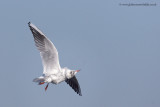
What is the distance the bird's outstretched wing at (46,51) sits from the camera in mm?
14508

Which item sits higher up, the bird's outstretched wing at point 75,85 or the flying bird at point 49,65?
the flying bird at point 49,65

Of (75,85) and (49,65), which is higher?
(49,65)

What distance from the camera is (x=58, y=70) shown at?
15.2m

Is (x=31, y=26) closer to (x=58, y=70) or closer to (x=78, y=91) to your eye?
(x=58, y=70)

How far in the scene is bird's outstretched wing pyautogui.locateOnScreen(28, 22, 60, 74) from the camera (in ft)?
47.6

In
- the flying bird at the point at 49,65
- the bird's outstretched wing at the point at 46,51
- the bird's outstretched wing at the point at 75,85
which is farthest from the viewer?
the bird's outstretched wing at the point at 75,85

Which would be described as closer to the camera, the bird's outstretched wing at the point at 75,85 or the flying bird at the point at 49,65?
the flying bird at the point at 49,65

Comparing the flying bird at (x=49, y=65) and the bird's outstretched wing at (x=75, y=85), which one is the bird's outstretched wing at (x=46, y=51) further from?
the bird's outstretched wing at (x=75, y=85)

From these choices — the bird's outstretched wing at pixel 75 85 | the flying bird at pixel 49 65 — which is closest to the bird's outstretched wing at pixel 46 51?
the flying bird at pixel 49 65

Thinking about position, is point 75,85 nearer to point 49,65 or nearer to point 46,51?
point 49,65

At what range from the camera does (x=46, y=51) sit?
49.0 ft

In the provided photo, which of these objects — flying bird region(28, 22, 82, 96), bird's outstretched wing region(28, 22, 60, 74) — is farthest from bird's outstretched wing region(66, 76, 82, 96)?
bird's outstretched wing region(28, 22, 60, 74)

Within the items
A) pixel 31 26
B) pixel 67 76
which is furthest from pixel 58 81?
pixel 31 26

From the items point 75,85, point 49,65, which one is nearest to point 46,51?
point 49,65
